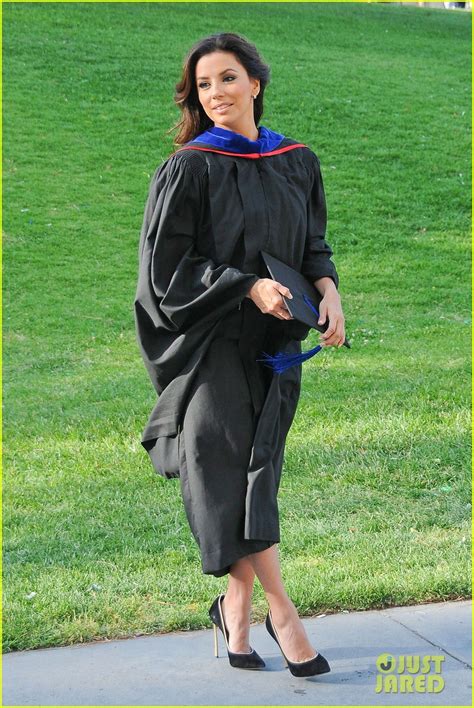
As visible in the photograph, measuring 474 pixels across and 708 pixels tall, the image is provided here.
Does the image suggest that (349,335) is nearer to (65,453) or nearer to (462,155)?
(65,453)

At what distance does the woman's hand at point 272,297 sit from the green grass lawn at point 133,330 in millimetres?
1363

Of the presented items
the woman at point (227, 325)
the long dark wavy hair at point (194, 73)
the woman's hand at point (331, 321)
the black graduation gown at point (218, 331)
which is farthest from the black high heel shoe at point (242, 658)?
the long dark wavy hair at point (194, 73)

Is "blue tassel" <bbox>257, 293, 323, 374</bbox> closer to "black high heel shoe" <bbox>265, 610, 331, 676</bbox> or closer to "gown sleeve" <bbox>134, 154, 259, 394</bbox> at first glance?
"gown sleeve" <bbox>134, 154, 259, 394</bbox>

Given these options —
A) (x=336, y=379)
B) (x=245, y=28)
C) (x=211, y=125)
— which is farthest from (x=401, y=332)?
(x=245, y=28)

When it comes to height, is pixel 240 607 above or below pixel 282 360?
below

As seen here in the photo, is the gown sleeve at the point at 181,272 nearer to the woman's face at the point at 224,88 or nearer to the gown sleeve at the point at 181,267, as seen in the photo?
the gown sleeve at the point at 181,267

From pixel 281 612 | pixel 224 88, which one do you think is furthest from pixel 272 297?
pixel 281 612

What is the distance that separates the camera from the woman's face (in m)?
3.38

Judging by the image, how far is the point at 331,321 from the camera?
11.2 feet

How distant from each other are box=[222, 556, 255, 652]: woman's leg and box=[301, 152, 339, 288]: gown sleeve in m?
1.02

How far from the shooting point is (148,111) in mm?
16469

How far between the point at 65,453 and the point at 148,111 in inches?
433

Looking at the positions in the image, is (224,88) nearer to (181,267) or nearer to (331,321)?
(181,267)

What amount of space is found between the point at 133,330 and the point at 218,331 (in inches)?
268
